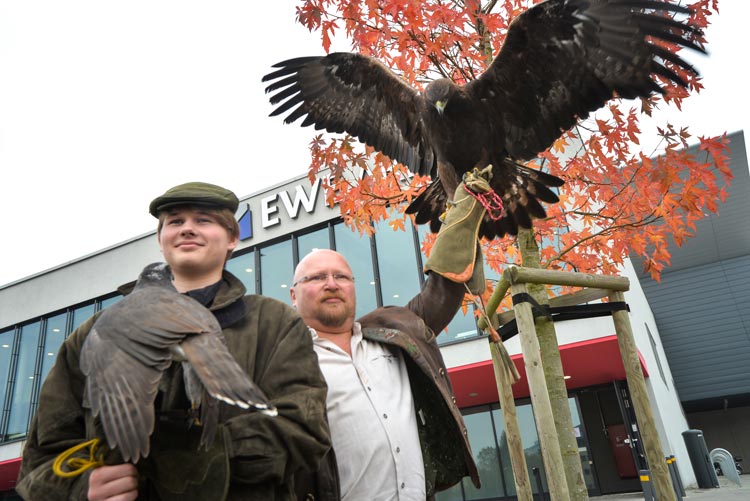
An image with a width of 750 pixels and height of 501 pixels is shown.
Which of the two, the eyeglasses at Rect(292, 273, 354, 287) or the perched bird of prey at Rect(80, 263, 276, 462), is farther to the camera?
the eyeglasses at Rect(292, 273, 354, 287)

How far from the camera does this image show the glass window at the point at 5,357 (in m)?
17.0

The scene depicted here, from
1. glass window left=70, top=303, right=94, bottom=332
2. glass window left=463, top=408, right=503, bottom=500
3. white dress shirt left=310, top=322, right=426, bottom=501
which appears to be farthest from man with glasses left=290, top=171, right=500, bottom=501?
glass window left=70, top=303, right=94, bottom=332

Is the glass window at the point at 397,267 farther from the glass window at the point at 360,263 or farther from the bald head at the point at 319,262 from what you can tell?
the bald head at the point at 319,262

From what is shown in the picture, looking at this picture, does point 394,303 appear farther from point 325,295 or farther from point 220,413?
point 220,413

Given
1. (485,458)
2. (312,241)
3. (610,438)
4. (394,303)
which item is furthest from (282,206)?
(610,438)

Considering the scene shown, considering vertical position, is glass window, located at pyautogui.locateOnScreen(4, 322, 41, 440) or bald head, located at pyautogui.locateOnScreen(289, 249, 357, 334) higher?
glass window, located at pyautogui.locateOnScreen(4, 322, 41, 440)

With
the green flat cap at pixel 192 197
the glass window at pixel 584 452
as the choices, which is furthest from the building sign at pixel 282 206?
the green flat cap at pixel 192 197

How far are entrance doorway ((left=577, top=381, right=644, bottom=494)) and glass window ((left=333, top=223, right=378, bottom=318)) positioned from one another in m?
5.82

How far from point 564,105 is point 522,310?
1518 mm

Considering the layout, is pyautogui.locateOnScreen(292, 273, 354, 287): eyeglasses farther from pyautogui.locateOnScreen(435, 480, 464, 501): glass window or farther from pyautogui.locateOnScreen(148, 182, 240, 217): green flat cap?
pyautogui.locateOnScreen(435, 480, 464, 501): glass window

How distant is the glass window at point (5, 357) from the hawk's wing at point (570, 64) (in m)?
19.6

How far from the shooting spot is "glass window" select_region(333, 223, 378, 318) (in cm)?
1239

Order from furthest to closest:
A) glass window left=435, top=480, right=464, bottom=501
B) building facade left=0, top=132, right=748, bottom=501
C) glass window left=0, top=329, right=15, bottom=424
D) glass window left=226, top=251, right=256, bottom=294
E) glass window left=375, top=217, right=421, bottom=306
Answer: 1. glass window left=0, top=329, right=15, bottom=424
2. glass window left=226, top=251, right=256, bottom=294
3. glass window left=435, top=480, right=464, bottom=501
4. glass window left=375, top=217, right=421, bottom=306
5. building facade left=0, top=132, right=748, bottom=501

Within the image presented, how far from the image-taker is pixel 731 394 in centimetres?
2030
